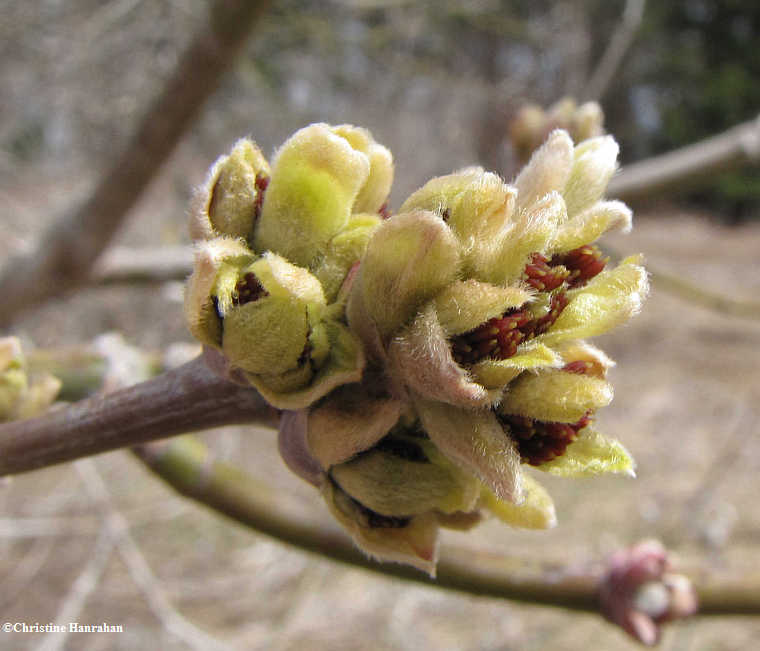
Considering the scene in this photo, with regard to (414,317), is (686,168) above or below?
below

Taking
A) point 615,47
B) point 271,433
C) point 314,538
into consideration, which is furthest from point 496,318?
point 271,433

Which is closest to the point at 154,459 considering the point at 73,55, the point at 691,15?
the point at 73,55

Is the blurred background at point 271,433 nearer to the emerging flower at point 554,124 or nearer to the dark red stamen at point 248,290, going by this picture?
the emerging flower at point 554,124

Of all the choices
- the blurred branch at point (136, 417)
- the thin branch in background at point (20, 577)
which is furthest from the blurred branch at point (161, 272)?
the thin branch in background at point (20, 577)

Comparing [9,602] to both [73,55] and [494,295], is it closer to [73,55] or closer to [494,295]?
[73,55]

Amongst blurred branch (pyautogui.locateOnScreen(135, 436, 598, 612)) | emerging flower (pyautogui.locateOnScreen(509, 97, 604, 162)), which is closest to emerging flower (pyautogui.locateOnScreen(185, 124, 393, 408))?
blurred branch (pyautogui.locateOnScreen(135, 436, 598, 612))

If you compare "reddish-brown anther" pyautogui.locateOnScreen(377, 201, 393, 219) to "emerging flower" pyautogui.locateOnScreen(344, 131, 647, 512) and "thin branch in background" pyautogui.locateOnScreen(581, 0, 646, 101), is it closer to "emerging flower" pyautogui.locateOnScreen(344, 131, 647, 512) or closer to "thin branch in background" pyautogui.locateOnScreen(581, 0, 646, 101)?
"emerging flower" pyautogui.locateOnScreen(344, 131, 647, 512)

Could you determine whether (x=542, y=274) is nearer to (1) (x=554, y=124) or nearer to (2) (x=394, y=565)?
(2) (x=394, y=565)
